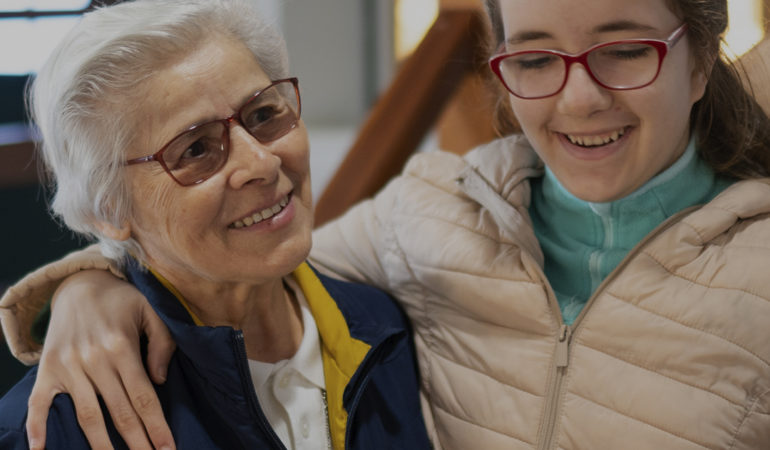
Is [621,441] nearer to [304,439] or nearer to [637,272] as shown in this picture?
[637,272]

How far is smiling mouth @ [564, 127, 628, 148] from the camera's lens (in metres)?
1.54

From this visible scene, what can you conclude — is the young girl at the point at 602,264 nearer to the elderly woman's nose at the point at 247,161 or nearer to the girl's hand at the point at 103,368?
the girl's hand at the point at 103,368

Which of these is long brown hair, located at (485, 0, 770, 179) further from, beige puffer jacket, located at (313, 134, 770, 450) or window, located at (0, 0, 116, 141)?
window, located at (0, 0, 116, 141)

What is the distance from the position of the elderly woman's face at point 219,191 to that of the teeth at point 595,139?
1.69 feet

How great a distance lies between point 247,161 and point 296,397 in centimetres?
49

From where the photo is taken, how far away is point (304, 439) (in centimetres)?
166

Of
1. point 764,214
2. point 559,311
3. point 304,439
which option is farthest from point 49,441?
point 764,214

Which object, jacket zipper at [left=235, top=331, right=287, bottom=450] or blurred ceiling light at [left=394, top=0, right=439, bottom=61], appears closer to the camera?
jacket zipper at [left=235, top=331, right=287, bottom=450]

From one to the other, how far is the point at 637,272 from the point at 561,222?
0.24 m

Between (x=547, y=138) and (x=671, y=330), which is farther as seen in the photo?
(x=547, y=138)

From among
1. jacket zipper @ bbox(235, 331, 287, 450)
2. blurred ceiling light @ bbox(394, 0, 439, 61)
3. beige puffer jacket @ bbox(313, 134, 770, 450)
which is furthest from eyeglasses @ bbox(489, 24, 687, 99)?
blurred ceiling light @ bbox(394, 0, 439, 61)

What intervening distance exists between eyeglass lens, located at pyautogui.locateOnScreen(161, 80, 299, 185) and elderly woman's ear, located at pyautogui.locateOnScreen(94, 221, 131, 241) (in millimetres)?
177

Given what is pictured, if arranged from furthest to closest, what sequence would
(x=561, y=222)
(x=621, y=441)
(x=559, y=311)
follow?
(x=561, y=222), (x=559, y=311), (x=621, y=441)

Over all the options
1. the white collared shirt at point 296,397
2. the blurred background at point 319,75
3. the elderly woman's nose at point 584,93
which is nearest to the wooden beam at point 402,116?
the blurred background at point 319,75
